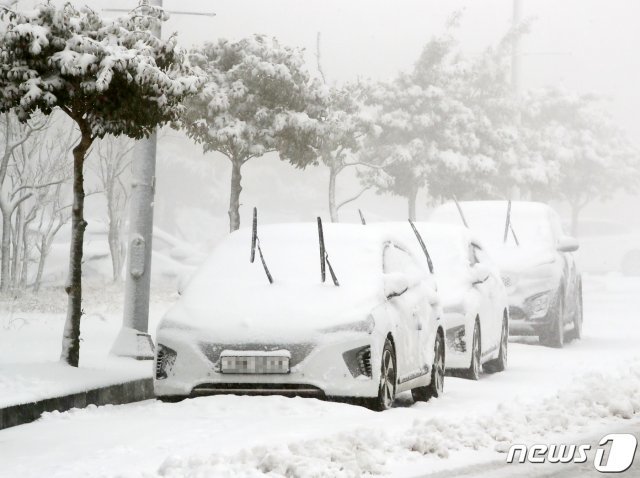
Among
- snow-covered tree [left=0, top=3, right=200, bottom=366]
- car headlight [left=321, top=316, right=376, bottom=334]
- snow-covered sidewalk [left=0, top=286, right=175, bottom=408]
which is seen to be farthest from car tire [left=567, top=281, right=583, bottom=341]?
car headlight [left=321, top=316, right=376, bottom=334]

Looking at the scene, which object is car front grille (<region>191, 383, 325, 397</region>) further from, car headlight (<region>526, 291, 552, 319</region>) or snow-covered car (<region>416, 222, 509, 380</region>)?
car headlight (<region>526, 291, 552, 319</region>)

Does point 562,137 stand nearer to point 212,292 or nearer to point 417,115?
point 417,115

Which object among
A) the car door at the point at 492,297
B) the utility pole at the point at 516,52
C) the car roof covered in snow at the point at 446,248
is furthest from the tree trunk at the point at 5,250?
the utility pole at the point at 516,52

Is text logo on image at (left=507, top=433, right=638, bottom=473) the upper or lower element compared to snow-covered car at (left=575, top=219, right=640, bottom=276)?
upper

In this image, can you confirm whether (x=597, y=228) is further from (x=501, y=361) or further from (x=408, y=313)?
(x=408, y=313)

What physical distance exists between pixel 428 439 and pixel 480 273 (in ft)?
21.1

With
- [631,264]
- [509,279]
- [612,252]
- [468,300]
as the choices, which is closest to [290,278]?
[468,300]

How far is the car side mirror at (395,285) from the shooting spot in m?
10.5

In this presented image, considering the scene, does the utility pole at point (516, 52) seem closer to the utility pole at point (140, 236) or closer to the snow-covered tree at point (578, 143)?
the snow-covered tree at point (578, 143)

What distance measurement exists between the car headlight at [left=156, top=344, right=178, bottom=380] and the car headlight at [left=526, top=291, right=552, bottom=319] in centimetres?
876

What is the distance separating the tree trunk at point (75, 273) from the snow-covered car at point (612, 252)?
137 feet

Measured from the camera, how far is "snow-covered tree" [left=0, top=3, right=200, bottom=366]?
1146cm

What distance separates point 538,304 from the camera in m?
18.0

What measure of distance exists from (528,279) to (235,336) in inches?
353
